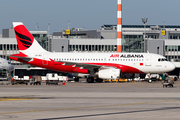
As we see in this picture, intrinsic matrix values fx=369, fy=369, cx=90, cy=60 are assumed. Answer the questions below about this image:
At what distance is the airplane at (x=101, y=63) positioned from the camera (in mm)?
63456

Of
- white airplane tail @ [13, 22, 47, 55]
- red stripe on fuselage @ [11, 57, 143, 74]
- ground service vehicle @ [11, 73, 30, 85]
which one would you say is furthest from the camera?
white airplane tail @ [13, 22, 47, 55]

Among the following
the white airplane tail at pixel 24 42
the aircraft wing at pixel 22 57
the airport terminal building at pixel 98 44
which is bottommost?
the aircraft wing at pixel 22 57

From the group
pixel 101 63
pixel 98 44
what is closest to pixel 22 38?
pixel 101 63

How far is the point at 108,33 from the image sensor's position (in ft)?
476

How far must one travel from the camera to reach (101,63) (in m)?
65.2

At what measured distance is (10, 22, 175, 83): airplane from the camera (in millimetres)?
63456

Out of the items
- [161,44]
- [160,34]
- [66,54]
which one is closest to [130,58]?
[66,54]

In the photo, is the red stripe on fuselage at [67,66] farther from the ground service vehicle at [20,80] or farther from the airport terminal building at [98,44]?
the airport terminal building at [98,44]

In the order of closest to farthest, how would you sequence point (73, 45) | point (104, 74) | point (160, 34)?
point (104, 74) → point (73, 45) → point (160, 34)

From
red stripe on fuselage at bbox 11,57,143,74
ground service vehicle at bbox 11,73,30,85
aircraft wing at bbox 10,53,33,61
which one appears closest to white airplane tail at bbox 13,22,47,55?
aircraft wing at bbox 10,53,33,61

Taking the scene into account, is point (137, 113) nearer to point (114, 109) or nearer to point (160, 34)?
point (114, 109)

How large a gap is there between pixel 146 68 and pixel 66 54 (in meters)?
14.7

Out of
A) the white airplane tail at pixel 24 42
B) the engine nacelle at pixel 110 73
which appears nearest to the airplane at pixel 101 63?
the engine nacelle at pixel 110 73

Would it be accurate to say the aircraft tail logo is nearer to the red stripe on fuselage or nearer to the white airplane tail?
the white airplane tail
